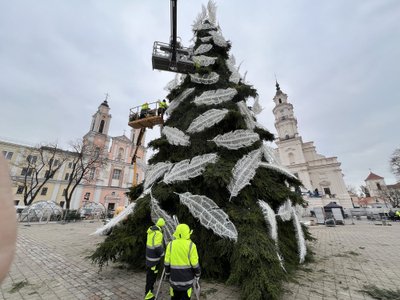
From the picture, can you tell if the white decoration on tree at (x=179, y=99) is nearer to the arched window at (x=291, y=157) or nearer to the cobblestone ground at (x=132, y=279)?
the cobblestone ground at (x=132, y=279)

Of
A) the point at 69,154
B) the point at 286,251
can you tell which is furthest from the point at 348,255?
the point at 69,154

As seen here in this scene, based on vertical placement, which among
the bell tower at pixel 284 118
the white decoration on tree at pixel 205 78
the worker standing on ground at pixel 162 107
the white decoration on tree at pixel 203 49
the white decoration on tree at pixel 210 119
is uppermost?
the bell tower at pixel 284 118

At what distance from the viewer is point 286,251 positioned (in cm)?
493

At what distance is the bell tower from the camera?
4344cm

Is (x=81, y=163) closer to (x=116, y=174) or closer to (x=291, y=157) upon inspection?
(x=116, y=174)

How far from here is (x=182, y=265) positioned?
3258 millimetres

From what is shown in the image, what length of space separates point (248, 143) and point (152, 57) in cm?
676

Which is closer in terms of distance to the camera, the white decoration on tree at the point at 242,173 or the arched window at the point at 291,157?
the white decoration on tree at the point at 242,173

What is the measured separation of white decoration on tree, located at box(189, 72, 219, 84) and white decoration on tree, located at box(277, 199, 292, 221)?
4.29 metres

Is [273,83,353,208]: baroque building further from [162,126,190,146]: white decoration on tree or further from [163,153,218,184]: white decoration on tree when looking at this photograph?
[163,153,218,184]: white decoration on tree

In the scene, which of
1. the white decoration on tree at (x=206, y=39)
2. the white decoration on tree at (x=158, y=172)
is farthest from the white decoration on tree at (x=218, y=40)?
the white decoration on tree at (x=158, y=172)

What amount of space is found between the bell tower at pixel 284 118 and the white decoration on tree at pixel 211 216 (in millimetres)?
43091

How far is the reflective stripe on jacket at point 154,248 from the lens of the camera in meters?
3.97

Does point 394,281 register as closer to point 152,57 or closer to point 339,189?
point 152,57
